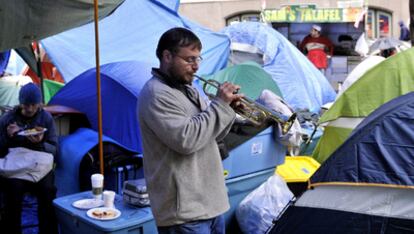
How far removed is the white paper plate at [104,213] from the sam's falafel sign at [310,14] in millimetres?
9572

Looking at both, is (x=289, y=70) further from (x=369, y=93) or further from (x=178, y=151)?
(x=178, y=151)

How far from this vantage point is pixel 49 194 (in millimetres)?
4324

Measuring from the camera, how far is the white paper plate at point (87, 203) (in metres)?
3.63

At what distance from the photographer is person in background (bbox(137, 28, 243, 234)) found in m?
2.40

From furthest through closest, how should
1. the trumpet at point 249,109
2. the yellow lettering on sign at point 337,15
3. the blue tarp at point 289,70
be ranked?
1. the yellow lettering on sign at point 337,15
2. the blue tarp at point 289,70
3. the trumpet at point 249,109

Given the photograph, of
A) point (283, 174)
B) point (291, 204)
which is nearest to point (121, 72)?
point (283, 174)

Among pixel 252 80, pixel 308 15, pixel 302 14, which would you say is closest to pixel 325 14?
pixel 308 15

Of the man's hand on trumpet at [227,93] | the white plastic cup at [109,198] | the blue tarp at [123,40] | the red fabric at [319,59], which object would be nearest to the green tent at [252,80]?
the blue tarp at [123,40]

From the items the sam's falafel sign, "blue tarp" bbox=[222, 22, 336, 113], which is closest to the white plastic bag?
"blue tarp" bbox=[222, 22, 336, 113]

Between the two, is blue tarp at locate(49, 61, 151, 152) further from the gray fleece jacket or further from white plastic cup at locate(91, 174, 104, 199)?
the gray fleece jacket

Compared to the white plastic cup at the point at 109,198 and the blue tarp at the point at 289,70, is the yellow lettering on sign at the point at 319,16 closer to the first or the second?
the blue tarp at the point at 289,70

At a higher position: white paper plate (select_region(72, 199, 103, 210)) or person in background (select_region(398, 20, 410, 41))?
person in background (select_region(398, 20, 410, 41))

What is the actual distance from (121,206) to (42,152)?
106 centimetres

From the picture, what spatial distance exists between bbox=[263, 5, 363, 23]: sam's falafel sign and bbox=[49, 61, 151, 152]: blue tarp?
25.1ft
